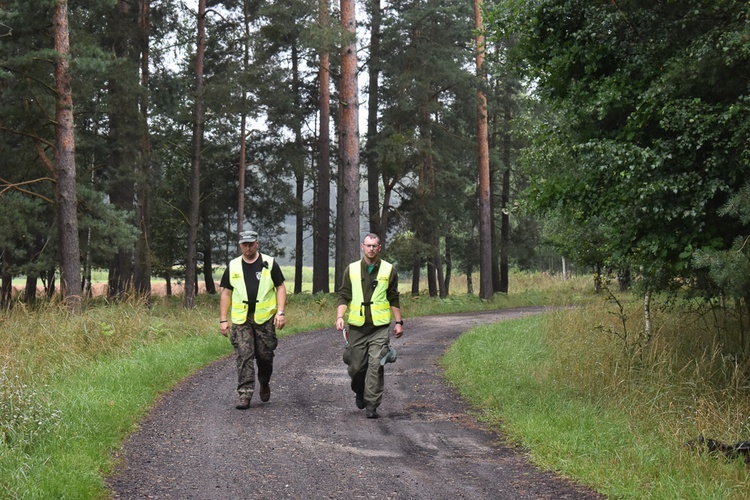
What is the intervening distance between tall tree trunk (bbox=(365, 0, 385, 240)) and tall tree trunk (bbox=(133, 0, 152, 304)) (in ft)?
29.5

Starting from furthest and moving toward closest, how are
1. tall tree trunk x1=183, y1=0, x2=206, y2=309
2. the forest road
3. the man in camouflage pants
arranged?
tall tree trunk x1=183, y1=0, x2=206, y2=309 → the man in camouflage pants → the forest road

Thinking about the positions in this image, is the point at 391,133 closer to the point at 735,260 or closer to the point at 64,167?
the point at 64,167

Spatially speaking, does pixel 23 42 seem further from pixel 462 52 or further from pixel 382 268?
pixel 462 52

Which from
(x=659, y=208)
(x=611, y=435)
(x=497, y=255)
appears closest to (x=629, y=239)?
(x=659, y=208)

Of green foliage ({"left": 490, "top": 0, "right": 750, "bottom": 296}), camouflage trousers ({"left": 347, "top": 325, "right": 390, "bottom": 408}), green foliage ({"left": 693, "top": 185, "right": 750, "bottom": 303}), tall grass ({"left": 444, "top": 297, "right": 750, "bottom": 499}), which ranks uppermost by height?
green foliage ({"left": 490, "top": 0, "right": 750, "bottom": 296})

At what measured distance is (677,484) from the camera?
569cm

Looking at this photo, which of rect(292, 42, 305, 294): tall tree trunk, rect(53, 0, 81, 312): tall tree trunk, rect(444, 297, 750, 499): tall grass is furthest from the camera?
rect(292, 42, 305, 294): tall tree trunk

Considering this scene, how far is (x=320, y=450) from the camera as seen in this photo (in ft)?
22.9

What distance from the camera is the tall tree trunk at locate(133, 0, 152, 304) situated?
80.9 ft

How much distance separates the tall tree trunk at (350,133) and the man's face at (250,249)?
41.9 ft

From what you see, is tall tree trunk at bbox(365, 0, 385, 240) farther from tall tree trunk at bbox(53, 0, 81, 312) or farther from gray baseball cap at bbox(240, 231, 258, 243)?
gray baseball cap at bbox(240, 231, 258, 243)

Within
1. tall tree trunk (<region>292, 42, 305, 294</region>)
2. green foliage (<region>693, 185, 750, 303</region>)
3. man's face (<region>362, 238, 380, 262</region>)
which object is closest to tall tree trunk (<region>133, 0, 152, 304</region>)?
tall tree trunk (<region>292, 42, 305, 294</region>)

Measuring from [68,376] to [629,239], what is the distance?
24.0 feet

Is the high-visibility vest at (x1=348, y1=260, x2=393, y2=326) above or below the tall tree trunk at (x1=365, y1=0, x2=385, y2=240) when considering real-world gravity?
below
